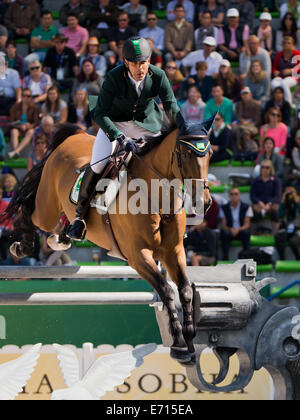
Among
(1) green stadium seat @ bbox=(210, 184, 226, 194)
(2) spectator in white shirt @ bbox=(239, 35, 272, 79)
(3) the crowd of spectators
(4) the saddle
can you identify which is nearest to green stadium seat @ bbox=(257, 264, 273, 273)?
(3) the crowd of spectators

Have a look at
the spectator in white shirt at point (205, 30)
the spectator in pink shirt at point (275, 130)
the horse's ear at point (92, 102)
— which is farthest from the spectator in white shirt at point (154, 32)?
the horse's ear at point (92, 102)

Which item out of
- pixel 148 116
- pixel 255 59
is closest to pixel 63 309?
pixel 148 116

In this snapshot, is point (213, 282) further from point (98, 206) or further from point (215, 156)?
point (215, 156)

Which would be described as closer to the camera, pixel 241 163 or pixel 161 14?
pixel 241 163

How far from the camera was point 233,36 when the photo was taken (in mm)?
11945

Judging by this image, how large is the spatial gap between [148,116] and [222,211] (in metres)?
4.15

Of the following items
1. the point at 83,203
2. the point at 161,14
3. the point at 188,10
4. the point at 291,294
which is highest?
the point at 83,203

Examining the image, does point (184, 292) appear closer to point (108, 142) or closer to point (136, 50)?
point (108, 142)

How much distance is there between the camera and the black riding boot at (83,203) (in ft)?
19.2

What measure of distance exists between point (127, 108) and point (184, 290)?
4.54 ft

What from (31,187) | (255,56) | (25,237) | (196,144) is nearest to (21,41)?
(255,56)

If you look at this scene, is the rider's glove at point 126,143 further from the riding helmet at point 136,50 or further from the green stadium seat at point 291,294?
the green stadium seat at point 291,294

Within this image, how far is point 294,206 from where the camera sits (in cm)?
985

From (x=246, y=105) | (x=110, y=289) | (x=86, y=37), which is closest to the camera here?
(x=110, y=289)
